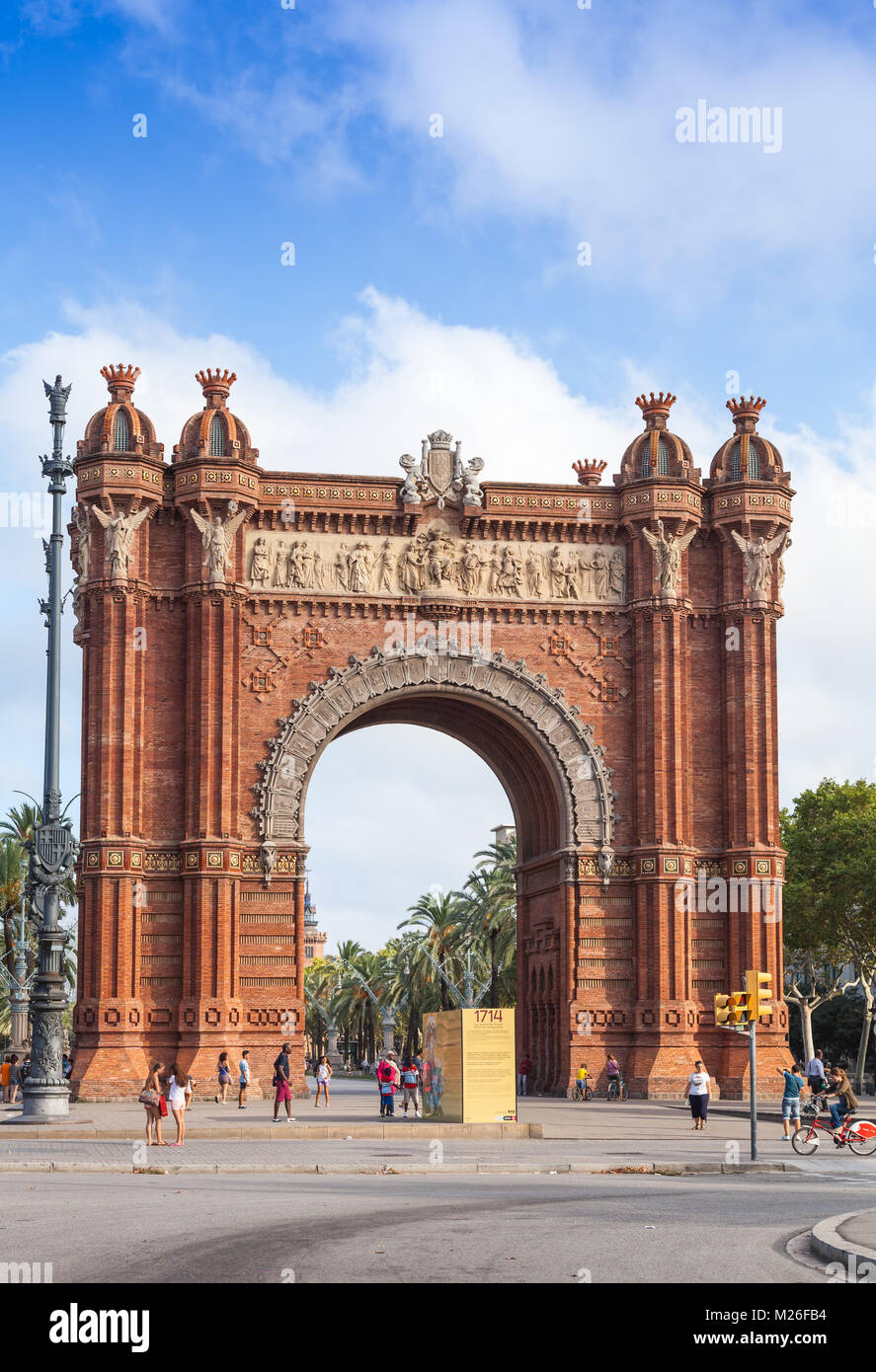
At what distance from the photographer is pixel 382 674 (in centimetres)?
4691

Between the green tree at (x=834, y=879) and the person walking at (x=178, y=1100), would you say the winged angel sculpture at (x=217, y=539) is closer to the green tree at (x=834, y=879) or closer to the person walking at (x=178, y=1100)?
the person walking at (x=178, y=1100)

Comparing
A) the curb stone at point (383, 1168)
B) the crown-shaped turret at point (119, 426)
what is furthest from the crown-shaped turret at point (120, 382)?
the curb stone at point (383, 1168)

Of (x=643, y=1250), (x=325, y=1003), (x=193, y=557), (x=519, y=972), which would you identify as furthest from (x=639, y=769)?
(x=325, y=1003)

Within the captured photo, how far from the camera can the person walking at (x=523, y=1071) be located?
5006cm

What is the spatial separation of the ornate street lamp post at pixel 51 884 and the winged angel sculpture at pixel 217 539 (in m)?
10.6

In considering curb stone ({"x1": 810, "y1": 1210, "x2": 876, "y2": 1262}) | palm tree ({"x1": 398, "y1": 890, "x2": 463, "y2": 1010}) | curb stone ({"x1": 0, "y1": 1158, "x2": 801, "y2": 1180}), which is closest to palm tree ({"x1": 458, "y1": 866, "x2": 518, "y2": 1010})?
palm tree ({"x1": 398, "y1": 890, "x2": 463, "y2": 1010})

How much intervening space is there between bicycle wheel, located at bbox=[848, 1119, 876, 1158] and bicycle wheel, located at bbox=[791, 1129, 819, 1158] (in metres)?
0.60

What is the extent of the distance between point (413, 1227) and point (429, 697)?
31546 mm

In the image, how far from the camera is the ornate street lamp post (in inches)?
1291

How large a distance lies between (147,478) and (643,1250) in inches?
1309

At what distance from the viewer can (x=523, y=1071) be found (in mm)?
50312

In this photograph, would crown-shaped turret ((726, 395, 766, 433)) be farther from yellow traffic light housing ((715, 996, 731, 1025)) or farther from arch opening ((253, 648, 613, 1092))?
yellow traffic light housing ((715, 996, 731, 1025))
